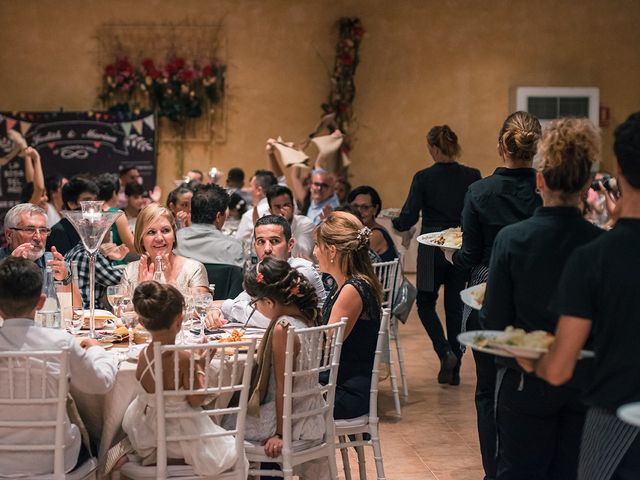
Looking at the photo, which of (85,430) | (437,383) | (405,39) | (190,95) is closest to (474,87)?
(405,39)

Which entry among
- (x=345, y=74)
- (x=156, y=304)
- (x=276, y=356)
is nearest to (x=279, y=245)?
(x=276, y=356)

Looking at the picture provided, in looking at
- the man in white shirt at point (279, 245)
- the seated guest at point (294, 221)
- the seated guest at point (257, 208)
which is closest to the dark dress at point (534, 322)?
the man in white shirt at point (279, 245)

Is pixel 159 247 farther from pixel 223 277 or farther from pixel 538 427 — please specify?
pixel 538 427

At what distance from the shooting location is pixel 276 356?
3807mm

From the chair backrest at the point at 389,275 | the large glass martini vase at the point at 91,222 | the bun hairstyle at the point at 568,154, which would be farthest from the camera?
the chair backrest at the point at 389,275

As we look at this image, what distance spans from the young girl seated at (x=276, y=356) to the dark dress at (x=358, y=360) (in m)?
0.34

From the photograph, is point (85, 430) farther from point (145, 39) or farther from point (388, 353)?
point (145, 39)

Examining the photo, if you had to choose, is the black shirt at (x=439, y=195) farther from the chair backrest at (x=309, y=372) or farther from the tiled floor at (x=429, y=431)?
the chair backrest at (x=309, y=372)

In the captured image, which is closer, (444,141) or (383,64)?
(444,141)

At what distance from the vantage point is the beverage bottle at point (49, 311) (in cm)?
410

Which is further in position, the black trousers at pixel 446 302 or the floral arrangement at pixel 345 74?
the floral arrangement at pixel 345 74

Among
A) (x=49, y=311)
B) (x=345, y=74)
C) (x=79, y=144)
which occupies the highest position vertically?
(x=345, y=74)

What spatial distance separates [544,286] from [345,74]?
9.36 meters

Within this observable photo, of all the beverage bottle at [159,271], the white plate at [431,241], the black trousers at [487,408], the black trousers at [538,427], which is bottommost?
the black trousers at [487,408]
